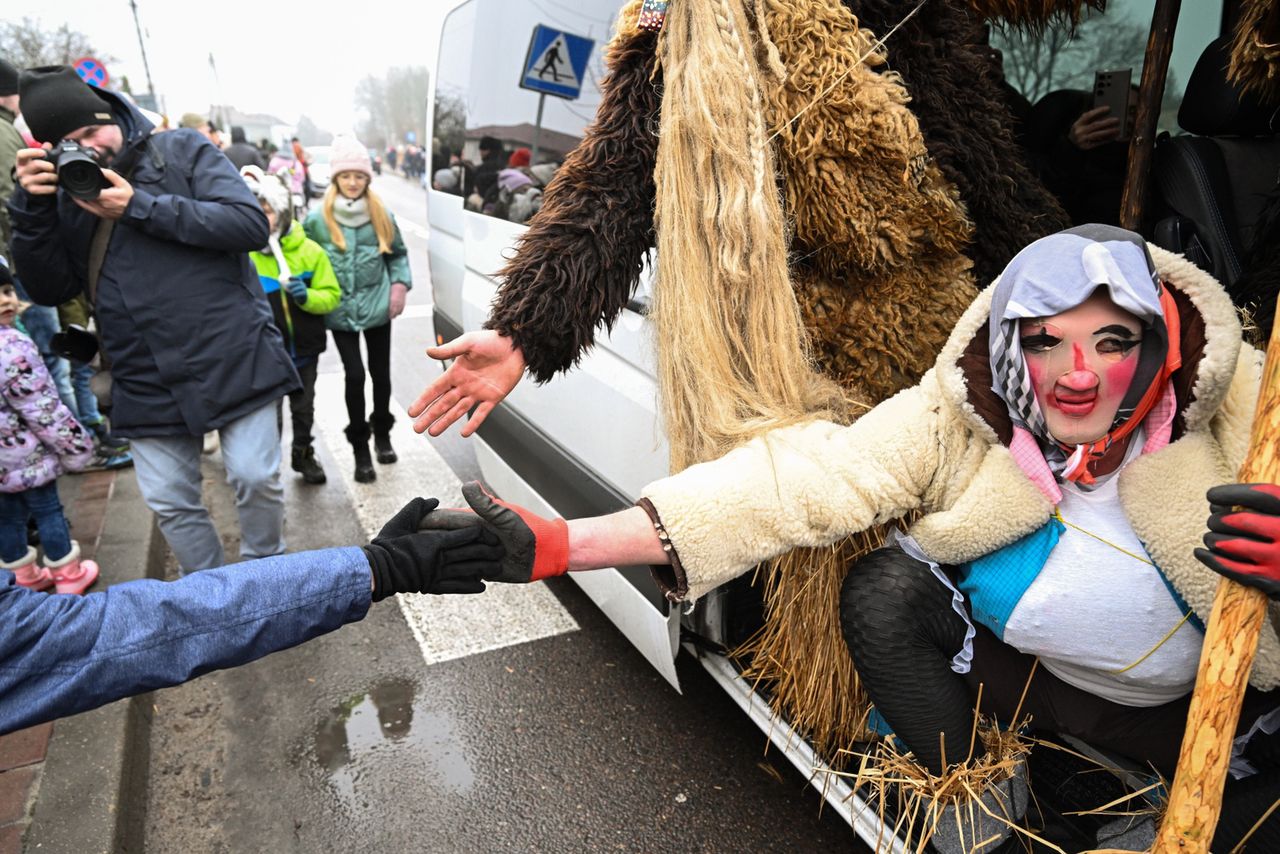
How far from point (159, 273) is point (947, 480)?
2389mm

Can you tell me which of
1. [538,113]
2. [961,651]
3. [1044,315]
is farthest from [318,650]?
[1044,315]

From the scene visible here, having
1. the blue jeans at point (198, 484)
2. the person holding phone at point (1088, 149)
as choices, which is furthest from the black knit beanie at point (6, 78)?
the person holding phone at point (1088, 149)

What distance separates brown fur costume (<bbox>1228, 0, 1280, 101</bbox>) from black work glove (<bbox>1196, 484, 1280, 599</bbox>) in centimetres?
82

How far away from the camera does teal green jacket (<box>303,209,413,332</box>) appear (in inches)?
170

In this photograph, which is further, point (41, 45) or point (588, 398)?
point (41, 45)

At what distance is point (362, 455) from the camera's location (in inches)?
180

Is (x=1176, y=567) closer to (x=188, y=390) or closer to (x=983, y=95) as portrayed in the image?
(x=983, y=95)

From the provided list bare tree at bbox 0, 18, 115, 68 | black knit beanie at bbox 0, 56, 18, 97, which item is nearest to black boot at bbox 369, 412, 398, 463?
black knit beanie at bbox 0, 56, 18, 97

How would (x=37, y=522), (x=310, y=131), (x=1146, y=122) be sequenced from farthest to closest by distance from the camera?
1. (x=310, y=131)
2. (x=37, y=522)
3. (x=1146, y=122)

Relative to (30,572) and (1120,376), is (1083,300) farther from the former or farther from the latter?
(30,572)

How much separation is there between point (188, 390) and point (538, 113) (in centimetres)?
153

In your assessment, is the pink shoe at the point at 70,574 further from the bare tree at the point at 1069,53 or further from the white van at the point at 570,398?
the bare tree at the point at 1069,53

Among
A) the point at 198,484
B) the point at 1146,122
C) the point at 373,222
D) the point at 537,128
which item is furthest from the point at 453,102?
the point at 1146,122

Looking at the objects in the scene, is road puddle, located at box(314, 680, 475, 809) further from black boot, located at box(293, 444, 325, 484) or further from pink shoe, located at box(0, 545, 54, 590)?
black boot, located at box(293, 444, 325, 484)
